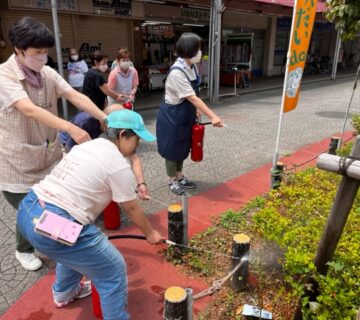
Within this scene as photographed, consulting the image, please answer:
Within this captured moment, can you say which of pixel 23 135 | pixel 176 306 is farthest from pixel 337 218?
pixel 23 135

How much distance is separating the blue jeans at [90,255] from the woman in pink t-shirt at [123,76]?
400 cm

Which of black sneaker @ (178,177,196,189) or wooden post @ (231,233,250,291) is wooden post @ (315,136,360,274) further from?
black sneaker @ (178,177,196,189)

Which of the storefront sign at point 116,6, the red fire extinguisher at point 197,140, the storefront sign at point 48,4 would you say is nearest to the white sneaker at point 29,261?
the red fire extinguisher at point 197,140

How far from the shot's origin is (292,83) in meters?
3.70

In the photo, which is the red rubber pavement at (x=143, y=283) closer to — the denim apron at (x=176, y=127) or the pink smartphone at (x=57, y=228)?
the denim apron at (x=176, y=127)

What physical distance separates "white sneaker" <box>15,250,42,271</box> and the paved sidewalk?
0.05 meters

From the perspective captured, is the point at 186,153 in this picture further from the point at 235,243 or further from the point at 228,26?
the point at 228,26

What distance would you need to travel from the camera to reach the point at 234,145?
6375 mm

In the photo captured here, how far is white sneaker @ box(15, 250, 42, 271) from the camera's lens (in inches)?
111

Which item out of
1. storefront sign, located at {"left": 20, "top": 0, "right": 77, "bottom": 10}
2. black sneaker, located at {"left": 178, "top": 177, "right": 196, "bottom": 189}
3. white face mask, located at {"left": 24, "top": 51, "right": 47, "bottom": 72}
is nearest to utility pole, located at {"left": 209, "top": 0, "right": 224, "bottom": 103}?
storefront sign, located at {"left": 20, "top": 0, "right": 77, "bottom": 10}

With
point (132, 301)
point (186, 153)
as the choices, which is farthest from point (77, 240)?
point (186, 153)

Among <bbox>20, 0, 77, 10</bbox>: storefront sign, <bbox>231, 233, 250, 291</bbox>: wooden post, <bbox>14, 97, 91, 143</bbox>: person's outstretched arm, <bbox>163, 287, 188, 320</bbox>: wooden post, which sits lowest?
<bbox>231, 233, 250, 291</bbox>: wooden post

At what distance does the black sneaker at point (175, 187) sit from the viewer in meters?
4.28

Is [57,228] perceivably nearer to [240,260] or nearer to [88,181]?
[88,181]
